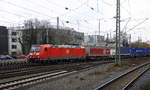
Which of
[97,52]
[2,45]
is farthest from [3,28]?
[97,52]

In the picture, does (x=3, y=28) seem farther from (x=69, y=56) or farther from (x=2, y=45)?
(x=69, y=56)

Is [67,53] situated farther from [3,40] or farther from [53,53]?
[3,40]

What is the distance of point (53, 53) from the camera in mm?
29203

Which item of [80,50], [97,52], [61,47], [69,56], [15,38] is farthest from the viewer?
[15,38]

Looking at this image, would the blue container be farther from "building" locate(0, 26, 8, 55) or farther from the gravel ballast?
"building" locate(0, 26, 8, 55)

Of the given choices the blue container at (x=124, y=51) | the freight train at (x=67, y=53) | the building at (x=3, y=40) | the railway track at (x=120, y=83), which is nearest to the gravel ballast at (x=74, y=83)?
the railway track at (x=120, y=83)

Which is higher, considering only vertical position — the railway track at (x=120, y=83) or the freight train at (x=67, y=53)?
the freight train at (x=67, y=53)

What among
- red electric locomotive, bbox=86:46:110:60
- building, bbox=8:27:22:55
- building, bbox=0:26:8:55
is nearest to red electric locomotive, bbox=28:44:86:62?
red electric locomotive, bbox=86:46:110:60

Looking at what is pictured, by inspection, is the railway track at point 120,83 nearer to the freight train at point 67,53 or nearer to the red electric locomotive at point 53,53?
the red electric locomotive at point 53,53

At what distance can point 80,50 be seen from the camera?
3650cm

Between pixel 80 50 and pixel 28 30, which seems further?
pixel 28 30

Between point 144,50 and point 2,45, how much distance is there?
48.2 metres

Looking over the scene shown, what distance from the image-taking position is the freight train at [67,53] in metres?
27.6

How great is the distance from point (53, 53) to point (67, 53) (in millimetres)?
3972
